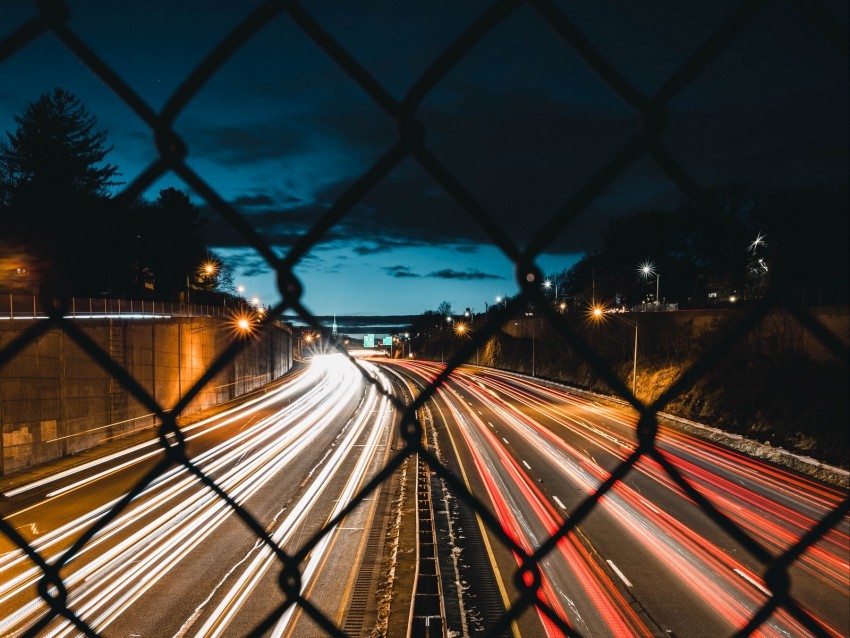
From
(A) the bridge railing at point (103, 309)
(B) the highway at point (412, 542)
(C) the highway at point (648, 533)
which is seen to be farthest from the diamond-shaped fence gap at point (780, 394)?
(A) the bridge railing at point (103, 309)

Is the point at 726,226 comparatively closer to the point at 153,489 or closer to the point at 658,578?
the point at 658,578

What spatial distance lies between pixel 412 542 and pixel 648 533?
762cm

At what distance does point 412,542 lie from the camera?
16.0m

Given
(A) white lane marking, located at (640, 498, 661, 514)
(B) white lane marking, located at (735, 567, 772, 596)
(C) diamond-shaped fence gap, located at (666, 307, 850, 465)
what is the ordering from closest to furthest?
(B) white lane marking, located at (735, 567, 772, 596), (A) white lane marking, located at (640, 498, 661, 514), (C) diamond-shaped fence gap, located at (666, 307, 850, 465)

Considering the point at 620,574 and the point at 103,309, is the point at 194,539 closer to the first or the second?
the point at 620,574

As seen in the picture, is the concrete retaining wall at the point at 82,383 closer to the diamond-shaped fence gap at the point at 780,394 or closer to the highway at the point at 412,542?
the highway at the point at 412,542

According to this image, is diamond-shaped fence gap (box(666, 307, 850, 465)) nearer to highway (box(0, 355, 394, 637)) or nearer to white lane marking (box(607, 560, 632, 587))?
white lane marking (box(607, 560, 632, 587))

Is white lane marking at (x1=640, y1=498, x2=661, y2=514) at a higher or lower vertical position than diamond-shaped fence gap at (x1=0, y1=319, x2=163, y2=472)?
lower

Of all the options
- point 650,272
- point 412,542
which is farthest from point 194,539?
point 650,272

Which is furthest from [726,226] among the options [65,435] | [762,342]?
[762,342]

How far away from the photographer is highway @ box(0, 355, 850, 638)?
1159cm

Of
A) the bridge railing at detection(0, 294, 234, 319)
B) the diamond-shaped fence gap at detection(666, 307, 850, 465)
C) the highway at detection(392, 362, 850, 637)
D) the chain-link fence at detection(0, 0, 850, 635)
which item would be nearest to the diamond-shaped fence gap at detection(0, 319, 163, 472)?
the bridge railing at detection(0, 294, 234, 319)

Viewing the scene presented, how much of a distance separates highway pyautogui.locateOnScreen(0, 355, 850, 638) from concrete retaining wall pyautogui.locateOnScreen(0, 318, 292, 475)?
1888 mm

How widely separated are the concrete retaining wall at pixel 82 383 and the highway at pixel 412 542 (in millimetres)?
1888
